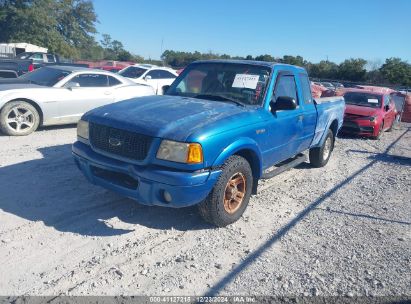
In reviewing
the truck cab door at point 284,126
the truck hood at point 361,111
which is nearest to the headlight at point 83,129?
the truck cab door at point 284,126

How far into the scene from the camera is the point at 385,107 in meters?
12.4

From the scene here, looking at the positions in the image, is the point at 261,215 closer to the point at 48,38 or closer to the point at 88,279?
the point at 88,279

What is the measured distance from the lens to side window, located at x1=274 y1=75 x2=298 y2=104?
510 centimetres

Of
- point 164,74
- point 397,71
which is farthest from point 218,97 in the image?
point 397,71

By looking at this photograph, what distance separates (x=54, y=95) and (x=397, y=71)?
49.2 m

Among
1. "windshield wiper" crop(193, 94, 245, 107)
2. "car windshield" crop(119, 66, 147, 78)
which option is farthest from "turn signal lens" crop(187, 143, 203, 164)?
"car windshield" crop(119, 66, 147, 78)

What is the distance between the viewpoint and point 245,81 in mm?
4891

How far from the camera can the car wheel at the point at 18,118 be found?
7469mm

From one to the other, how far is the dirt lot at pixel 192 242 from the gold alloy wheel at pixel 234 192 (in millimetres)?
257

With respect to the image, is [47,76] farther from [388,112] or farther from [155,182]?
[388,112]

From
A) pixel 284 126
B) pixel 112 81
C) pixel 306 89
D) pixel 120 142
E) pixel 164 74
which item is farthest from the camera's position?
pixel 164 74

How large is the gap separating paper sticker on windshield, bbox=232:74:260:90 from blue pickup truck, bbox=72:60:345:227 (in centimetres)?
1

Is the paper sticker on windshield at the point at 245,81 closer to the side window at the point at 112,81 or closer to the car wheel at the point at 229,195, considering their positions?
the car wheel at the point at 229,195

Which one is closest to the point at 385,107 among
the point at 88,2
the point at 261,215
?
the point at 261,215
